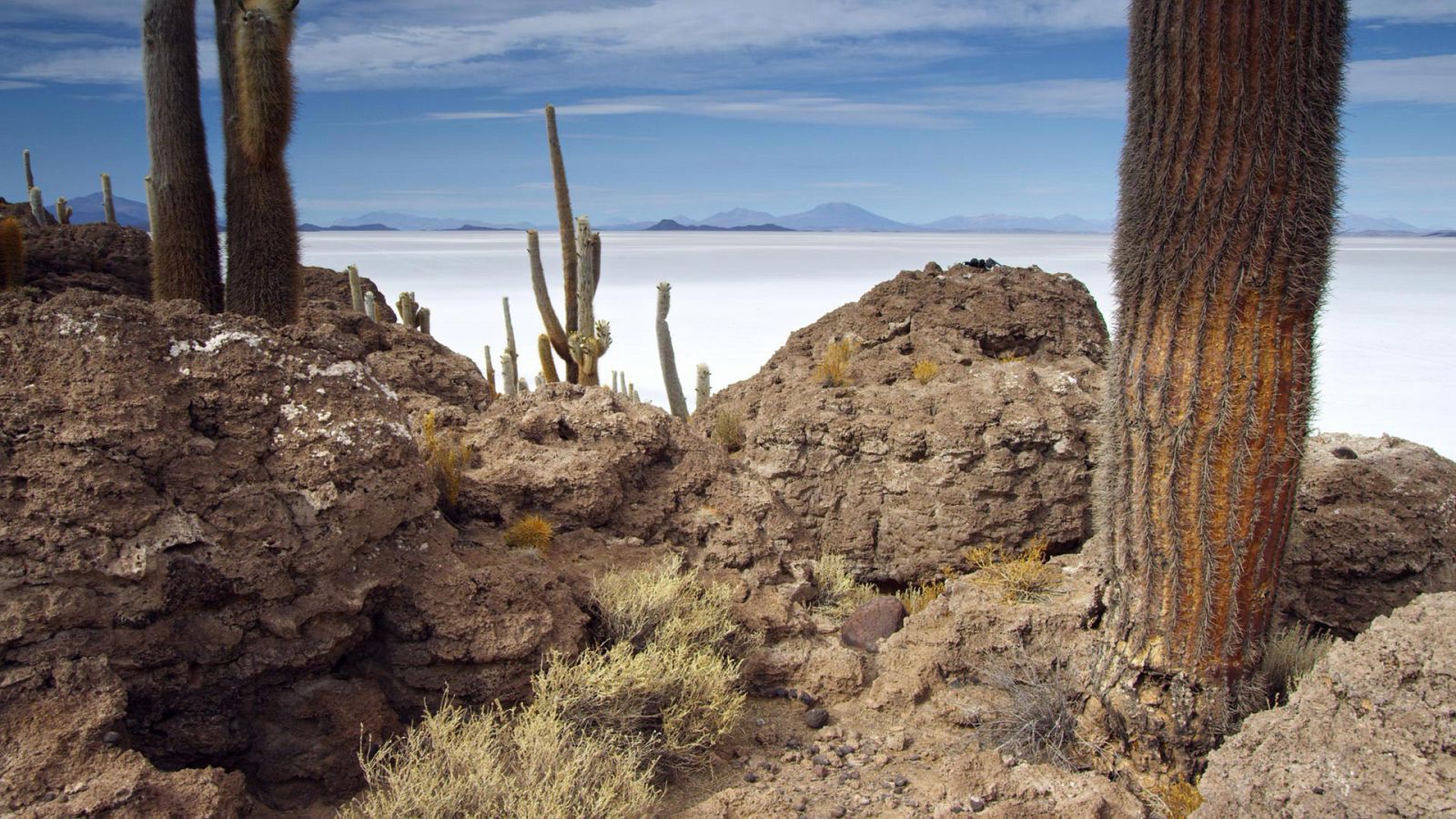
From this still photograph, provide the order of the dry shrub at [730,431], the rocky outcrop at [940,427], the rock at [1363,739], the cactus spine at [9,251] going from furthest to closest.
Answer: the cactus spine at [9,251] < the dry shrub at [730,431] < the rocky outcrop at [940,427] < the rock at [1363,739]

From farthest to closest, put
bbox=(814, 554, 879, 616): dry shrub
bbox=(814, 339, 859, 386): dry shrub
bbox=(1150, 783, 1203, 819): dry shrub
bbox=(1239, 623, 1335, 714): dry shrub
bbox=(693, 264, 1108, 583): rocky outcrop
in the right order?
1. bbox=(814, 339, 859, 386): dry shrub
2. bbox=(693, 264, 1108, 583): rocky outcrop
3. bbox=(814, 554, 879, 616): dry shrub
4. bbox=(1239, 623, 1335, 714): dry shrub
5. bbox=(1150, 783, 1203, 819): dry shrub

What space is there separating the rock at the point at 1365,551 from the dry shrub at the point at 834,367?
3.13m

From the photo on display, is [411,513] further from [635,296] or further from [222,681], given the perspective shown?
[635,296]

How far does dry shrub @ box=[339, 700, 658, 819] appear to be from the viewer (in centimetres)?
369

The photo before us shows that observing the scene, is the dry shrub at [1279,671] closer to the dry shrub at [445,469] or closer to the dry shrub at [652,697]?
the dry shrub at [652,697]

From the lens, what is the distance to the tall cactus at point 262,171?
652 cm

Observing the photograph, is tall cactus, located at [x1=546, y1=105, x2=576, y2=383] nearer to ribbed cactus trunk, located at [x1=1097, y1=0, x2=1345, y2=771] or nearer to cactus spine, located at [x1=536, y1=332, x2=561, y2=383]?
cactus spine, located at [x1=536, y1=332, x2=561, y2=383]

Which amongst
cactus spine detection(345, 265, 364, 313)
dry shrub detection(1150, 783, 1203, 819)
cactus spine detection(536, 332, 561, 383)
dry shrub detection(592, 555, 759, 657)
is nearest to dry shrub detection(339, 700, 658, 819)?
dry shrub detection(592, 555, 759, 657)

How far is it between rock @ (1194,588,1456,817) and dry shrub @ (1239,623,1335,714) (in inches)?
20.7

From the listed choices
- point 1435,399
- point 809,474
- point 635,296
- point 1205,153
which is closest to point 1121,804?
point 1205,153

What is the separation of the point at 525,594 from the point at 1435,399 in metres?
26.7

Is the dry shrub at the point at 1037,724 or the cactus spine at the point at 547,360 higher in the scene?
the cactus spine at the point at 547,360

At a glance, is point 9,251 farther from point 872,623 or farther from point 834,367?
point 872,623

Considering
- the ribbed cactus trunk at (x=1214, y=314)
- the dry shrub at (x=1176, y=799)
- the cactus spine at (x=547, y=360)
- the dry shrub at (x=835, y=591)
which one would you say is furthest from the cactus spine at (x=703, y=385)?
the dry shrub at (x=1176, y=799)
